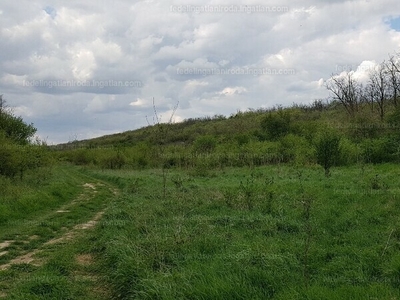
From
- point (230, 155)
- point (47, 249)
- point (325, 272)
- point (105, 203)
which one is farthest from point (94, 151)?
point (325, 272)

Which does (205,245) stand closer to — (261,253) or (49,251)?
(261,253)

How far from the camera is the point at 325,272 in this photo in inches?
252

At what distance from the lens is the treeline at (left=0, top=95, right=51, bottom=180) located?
20031 mm

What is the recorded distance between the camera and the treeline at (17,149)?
20.0 metres

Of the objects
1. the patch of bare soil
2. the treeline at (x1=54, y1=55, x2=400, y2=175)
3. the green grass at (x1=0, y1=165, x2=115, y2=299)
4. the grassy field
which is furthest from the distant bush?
the grassy field

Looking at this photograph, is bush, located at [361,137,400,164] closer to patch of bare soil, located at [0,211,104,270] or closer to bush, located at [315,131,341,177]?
bush, located at [315,131,341,177]

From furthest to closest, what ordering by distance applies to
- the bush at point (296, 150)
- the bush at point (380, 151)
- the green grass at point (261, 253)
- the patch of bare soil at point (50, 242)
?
the bush at point (296, 150), the bush at point (380, 151), the patch of bare soil at point (50, 242), the green grass at point (261, 253)

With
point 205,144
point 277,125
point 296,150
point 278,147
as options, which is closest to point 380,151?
point 296,150

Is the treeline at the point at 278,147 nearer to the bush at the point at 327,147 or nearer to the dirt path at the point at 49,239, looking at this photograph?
the bush at the point at 327,147

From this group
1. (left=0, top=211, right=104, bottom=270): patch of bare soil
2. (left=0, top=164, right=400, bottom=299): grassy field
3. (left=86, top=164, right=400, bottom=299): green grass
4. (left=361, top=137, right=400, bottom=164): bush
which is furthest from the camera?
(left=361, top=137, right=400, bottom=164): bush

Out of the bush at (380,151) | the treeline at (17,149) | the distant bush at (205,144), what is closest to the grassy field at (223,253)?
the treeline at (17,149)

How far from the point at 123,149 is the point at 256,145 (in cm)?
1891

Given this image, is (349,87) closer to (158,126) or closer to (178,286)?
(158,126)

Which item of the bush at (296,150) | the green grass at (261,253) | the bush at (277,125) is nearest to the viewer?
the green grass at (261,253)
